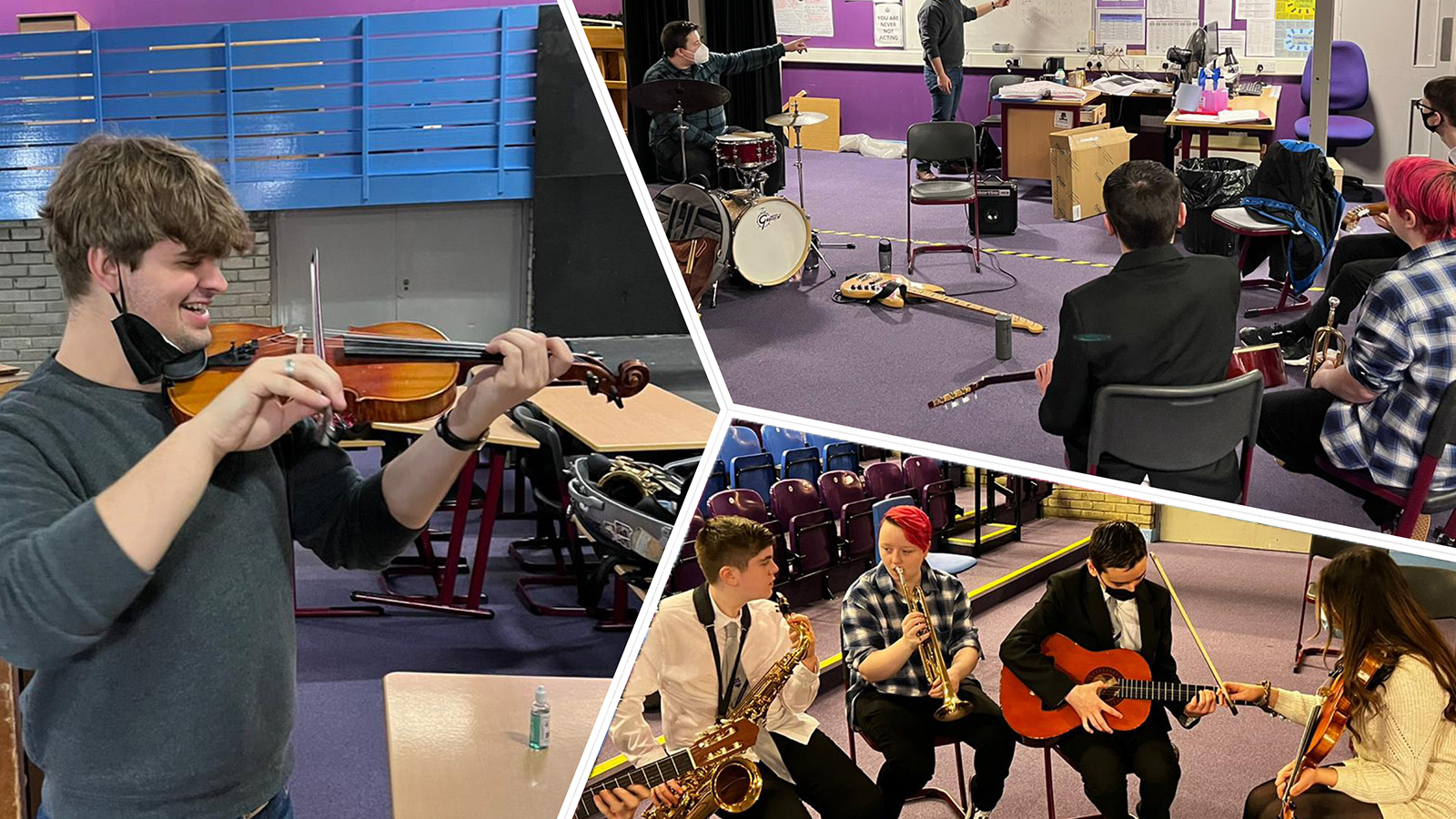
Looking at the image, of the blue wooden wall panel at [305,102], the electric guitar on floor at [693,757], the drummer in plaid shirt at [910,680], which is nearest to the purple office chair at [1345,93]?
the drummer in plaid shirt at [910,680]

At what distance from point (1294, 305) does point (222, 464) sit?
2.31 meters

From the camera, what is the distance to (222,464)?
233cm

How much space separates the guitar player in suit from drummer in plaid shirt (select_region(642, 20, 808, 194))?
117cm

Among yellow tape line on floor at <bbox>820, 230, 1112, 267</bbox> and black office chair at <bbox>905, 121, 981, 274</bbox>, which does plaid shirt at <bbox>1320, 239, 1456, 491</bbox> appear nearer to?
yellow tape line on floor at <bbox>820, 230, 1112, 267</bbox>

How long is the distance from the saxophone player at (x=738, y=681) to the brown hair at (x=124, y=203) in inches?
49.6

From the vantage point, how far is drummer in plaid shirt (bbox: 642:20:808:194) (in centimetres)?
292

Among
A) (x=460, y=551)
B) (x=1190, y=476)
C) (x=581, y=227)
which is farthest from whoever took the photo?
(x=1190, y=476)

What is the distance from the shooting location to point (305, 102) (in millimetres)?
2334

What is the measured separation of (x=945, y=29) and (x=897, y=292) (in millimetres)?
744

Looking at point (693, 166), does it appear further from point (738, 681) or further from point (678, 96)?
point (738, 681)

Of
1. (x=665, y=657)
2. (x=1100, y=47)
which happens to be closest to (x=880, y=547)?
(x=665, y=657)

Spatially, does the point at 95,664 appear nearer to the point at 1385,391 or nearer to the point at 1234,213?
the point at 1234,213

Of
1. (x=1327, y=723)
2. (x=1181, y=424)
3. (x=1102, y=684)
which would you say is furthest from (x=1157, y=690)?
(x=1181, y=424)

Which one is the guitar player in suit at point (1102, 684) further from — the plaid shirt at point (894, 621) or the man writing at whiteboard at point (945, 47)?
the man writing at whiteboard at point (945, 47)
